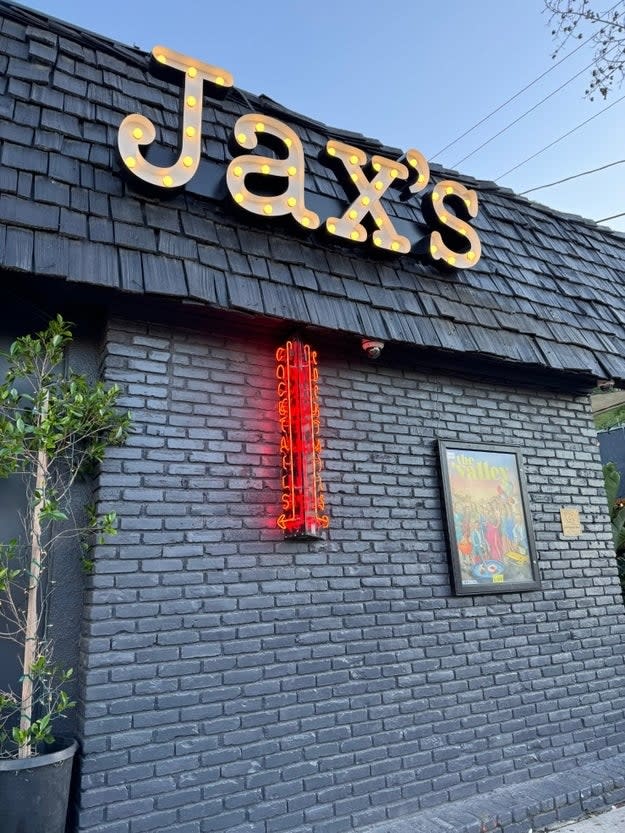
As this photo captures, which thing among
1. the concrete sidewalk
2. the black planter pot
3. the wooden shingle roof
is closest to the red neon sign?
the wooden shingle roof

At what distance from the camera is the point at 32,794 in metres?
2.11

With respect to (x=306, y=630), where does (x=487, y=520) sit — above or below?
above

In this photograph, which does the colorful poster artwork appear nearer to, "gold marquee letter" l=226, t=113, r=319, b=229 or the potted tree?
"gold marquee letter" l=226, t=113, r=319, b=229

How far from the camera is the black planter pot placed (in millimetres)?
2080

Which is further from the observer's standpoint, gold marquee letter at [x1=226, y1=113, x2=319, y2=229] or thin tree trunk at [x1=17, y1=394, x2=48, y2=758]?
gold marquee letter at [x1=226, y1=113, x2=319, y2=229]

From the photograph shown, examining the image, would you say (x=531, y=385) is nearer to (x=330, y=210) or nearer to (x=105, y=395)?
(x=330, y=210)

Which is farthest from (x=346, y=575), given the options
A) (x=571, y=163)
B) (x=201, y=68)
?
(x=571, y=163)

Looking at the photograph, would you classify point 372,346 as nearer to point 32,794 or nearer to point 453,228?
point 453,228

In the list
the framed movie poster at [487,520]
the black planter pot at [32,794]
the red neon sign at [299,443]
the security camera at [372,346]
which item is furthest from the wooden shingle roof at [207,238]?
the black planter pot at [32,794]

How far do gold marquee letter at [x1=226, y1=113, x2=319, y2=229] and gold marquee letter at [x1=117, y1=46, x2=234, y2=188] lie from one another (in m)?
0.24

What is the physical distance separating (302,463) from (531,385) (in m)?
2.43

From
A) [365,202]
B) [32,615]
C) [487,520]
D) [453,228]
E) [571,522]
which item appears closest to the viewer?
[32,615]

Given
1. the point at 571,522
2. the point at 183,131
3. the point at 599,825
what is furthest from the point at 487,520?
the point at 183,131

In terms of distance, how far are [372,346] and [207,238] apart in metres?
1.19
